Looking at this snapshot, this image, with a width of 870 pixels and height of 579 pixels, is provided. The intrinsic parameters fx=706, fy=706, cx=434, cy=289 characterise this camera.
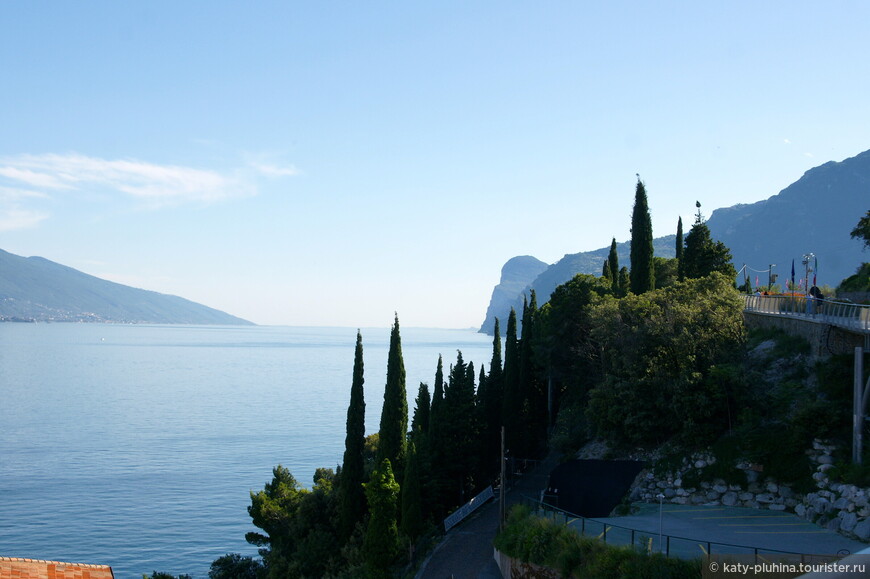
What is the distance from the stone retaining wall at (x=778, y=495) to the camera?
21.5 m

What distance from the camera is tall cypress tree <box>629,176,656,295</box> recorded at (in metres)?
45.4

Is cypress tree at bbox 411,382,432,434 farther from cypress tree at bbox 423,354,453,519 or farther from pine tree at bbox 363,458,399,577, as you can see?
pine tree at bbox 363,458,399,577

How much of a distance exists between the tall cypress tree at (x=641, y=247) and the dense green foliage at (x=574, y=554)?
24082mm

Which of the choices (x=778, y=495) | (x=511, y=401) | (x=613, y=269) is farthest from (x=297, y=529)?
(x=613, y=269)

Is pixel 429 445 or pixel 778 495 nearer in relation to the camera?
pixel 778 495

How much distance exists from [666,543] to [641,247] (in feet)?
97.5

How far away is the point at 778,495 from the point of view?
2469 cm

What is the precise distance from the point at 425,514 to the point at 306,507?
614cm

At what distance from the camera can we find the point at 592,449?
108ft

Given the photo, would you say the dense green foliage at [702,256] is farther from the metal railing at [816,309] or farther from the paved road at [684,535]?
the paved road at [684,535]

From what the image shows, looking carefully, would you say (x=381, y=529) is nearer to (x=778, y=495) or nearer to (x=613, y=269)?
(x=778, y=495)

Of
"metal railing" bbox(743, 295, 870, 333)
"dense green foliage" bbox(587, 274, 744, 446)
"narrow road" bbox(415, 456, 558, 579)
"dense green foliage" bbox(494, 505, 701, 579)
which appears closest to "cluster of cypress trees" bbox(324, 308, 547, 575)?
"narrow road" bbox(415, 456, 558, 579)

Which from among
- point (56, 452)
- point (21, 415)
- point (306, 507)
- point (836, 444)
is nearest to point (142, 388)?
point (21, 415)

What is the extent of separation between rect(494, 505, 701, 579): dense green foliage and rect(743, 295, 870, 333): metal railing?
1230 cm
